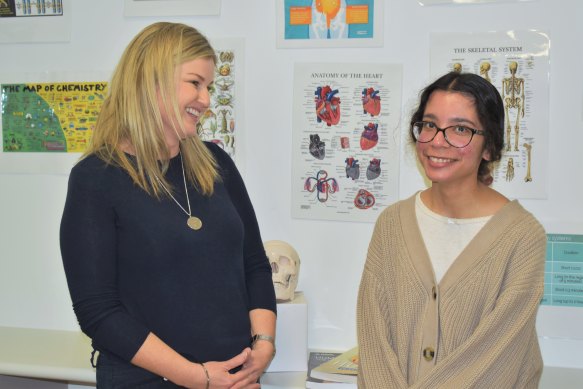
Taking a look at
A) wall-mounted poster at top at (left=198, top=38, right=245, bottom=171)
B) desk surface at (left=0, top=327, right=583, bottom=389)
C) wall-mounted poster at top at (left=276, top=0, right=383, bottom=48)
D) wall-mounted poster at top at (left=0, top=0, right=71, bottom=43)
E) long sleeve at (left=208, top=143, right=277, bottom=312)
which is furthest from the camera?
wall-mounted poster at top at (left=0, top=0, right=71, bottom=43)

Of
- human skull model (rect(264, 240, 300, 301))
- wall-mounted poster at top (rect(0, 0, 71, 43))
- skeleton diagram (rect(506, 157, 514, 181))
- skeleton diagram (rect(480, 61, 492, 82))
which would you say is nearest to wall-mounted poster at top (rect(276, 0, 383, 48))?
skeleton diagram (rect(480, 61, 492, 82))

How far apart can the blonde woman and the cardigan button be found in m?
0.37

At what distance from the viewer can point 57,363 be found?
189 cm

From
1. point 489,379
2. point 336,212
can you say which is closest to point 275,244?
point 336,212

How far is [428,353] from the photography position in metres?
1.33

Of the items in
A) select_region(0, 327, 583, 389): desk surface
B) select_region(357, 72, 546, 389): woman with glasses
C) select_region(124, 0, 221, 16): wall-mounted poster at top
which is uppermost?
select_region(124, 0, 221, 16): wall-mounted poster at top

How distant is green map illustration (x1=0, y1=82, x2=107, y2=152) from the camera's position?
2207mm

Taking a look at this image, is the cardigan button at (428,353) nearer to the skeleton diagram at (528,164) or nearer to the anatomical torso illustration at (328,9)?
the skeleton diagram at (528,164)

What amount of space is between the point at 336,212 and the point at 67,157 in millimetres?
967

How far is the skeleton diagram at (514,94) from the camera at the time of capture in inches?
74.8

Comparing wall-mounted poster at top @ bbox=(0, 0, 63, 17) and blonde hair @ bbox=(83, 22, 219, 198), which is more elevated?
wall-mounted poster at top @ bbox=(0, 0, 63, 17)

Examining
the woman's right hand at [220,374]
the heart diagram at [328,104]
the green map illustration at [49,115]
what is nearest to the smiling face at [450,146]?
the woman's right hand at [220,374]

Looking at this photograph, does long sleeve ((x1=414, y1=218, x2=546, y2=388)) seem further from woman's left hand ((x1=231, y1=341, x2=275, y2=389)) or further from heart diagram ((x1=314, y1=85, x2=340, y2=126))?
heart diagram ((x1=314, y1=85, x2=340, y2=126))

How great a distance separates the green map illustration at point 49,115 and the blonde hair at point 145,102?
901 millimetres
